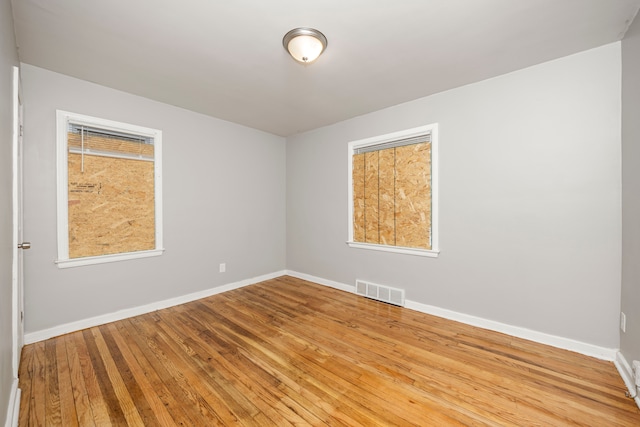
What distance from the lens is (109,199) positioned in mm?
2881

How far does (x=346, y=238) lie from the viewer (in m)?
3.94

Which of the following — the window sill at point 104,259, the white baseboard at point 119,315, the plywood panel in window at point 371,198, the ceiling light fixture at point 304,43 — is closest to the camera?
the ceiling light fixture at point 304,43

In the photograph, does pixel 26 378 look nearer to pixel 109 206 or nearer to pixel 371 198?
pixel 109 206

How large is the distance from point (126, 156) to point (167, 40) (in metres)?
1.57

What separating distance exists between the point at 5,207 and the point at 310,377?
7.24ft

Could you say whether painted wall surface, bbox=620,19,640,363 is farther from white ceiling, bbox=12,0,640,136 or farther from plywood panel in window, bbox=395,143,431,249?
plywood panel in window, bbox=395,143,431,249

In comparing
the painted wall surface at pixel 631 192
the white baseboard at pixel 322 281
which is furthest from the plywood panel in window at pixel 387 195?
the painted wall surface at pixel 631 192

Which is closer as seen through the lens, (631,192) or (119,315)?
(631,192)

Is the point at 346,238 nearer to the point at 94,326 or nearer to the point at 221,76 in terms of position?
the point at 221,76

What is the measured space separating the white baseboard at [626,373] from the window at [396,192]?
1.56 metres

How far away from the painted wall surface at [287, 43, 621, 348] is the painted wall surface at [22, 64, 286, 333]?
221cm

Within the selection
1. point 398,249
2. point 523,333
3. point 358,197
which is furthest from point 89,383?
point 523,333

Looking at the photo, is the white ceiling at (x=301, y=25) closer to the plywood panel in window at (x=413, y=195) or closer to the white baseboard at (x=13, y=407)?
the plywood panel in window at (x=413, y=195)

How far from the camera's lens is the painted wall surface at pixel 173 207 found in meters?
2.47
